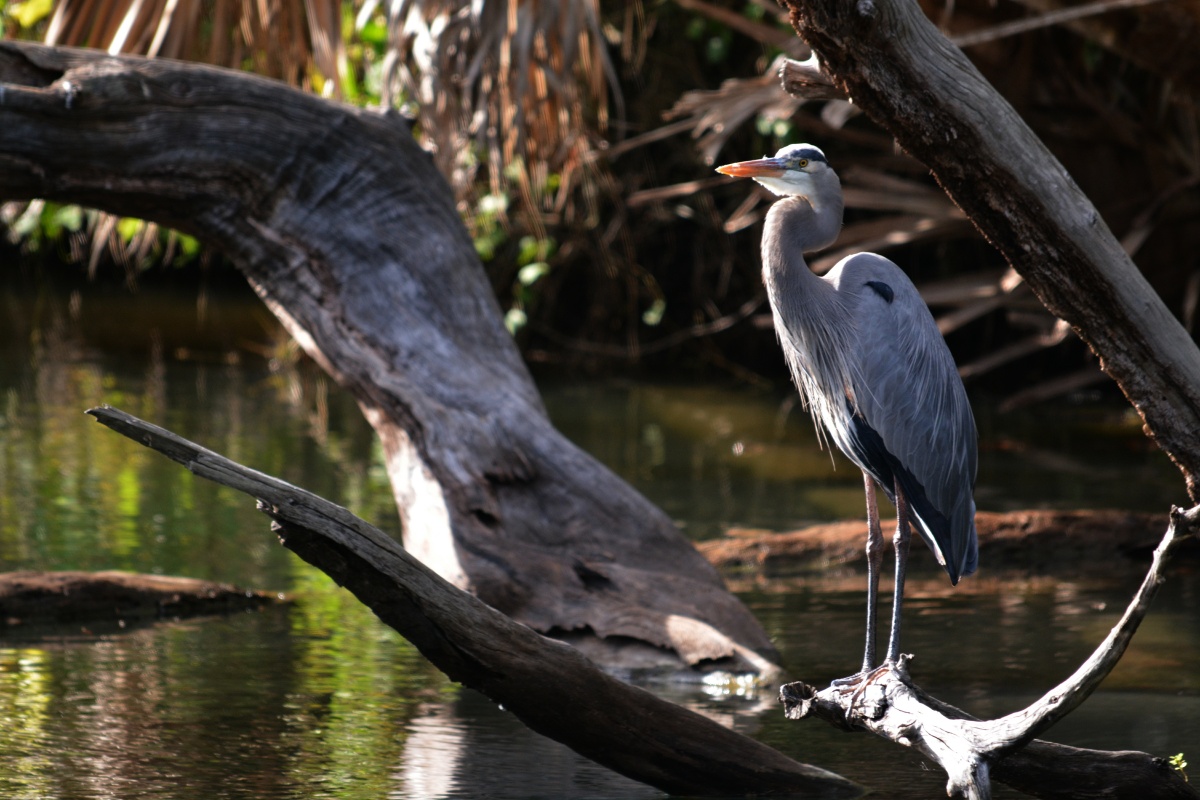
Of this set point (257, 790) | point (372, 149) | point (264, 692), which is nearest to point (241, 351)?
point (372, 149)

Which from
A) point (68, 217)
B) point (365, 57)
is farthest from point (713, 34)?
point (68, 217)

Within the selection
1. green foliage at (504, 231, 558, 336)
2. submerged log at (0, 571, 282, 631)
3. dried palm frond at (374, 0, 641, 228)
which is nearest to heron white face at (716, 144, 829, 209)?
dried palm frond at (374, 0, 641, 228)

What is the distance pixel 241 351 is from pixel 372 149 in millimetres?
5878

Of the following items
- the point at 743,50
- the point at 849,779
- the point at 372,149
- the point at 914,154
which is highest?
the point at 743,50

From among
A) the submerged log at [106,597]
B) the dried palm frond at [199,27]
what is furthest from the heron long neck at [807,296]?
the dried palm frond at [199,27]

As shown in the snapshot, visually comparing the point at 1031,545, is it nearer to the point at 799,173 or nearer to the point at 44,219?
the point at 799,173

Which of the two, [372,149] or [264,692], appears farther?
[372,149]

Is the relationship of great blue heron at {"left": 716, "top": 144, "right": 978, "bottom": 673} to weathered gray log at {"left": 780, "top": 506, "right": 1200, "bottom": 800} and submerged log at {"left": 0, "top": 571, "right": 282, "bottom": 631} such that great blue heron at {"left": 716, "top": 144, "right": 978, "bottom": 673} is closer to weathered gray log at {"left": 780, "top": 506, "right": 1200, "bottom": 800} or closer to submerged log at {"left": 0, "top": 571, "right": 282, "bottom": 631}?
weathered gray log at {"left": 780, "top": 506, "right": 1200, "bottom": 800}

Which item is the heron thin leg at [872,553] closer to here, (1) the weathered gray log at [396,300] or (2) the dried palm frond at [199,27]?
(1) the weathered gray log at [396,300]

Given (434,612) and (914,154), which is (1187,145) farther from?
(434,612)

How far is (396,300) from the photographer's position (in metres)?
4.92

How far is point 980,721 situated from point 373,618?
279 cm

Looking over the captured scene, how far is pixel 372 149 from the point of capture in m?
5.11

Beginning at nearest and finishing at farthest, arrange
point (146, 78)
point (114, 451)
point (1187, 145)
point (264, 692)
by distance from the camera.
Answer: point (264, 692) → point (146, 78) → point (114, 451) → point (1187, 145)
